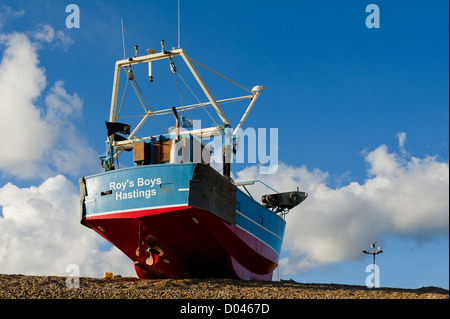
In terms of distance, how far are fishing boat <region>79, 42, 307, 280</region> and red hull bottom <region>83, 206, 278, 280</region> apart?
4 centimetres

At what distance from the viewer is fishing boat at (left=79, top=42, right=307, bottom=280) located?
18.5 meters

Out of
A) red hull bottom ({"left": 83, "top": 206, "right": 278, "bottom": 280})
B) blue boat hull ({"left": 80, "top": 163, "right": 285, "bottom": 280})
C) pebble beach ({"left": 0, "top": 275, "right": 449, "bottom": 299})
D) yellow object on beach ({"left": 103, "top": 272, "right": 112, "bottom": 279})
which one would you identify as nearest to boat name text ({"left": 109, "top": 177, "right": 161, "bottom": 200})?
blue boat hull ({"left": 80, "top": 163, "right": 285, "bottom": 280})

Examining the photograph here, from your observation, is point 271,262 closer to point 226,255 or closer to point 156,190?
point 226,255

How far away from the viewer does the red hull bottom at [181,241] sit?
1875 cm

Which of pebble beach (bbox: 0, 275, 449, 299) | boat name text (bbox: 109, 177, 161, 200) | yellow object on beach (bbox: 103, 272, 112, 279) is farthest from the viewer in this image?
yellow object on beach (bbox: 103, 272, 112, 279)

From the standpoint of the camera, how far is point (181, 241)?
20.0 meters

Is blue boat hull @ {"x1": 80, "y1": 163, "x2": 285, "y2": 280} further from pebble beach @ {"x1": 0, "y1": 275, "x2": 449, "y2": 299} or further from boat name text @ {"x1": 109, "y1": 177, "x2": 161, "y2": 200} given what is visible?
pebble beach @ {"x1": 0, "y1": 275, "x2": 449, "y2": 299}

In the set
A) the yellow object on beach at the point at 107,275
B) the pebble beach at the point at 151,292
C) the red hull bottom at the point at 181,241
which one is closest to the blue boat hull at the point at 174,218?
the red hull bottom at the point at 181,241

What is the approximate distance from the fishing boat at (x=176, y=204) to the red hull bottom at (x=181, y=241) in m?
0.04

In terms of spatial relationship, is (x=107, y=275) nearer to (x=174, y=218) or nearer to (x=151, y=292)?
(x=174, y=218)
